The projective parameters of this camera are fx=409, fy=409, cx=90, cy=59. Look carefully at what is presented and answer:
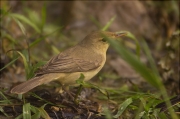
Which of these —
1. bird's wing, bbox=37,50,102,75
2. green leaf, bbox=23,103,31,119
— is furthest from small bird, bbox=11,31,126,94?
green leaf, bbox=23,103,31,119

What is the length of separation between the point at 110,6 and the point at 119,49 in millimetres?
4719

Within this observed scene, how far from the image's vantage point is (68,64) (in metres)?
3.94

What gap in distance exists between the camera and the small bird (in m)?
3.67

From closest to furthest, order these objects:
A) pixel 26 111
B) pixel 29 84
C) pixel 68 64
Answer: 1. pixel 26 111
2. pixel 29 84
3. pixel 68 64

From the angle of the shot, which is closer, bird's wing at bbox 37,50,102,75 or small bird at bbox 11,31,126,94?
small bird at bbox 11,31,126,94

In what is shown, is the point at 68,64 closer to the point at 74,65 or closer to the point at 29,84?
the point at 74,65

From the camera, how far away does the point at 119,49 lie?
2641 millimetres

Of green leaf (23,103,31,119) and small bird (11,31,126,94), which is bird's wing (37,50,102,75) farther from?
green leaf (23,103,31,119)

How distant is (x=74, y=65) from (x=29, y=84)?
23.5 inches

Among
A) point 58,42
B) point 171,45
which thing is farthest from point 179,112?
point 58,42

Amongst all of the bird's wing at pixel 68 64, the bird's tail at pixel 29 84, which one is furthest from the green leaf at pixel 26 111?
the bird's wing at pixel 68 64

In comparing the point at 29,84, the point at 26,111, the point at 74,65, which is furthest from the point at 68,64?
the point at 26,111

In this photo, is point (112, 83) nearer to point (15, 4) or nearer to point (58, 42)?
point (58, 42)

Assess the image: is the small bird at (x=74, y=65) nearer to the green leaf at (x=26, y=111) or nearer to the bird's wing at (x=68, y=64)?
the bird's wing at (x=68, y=64)
